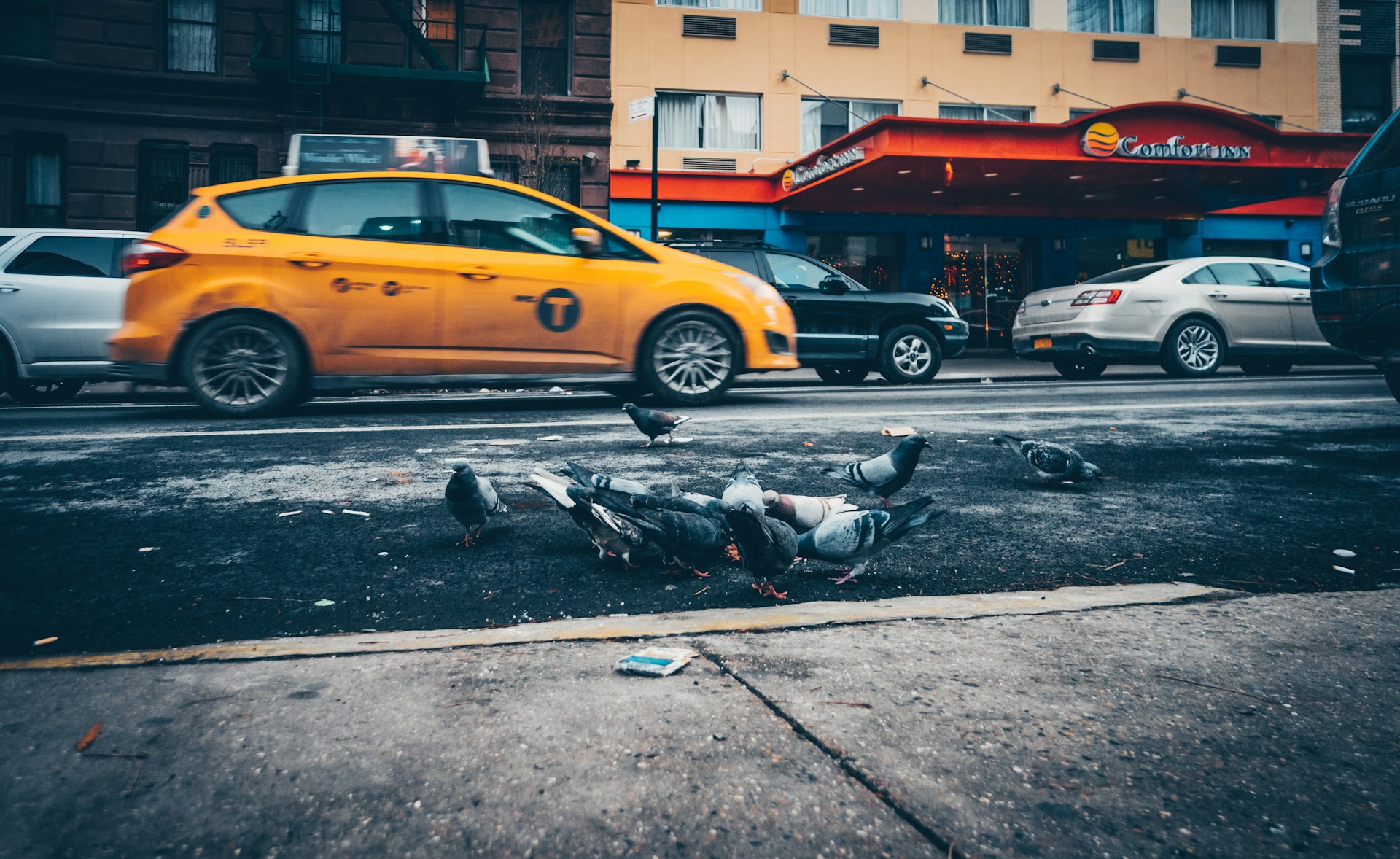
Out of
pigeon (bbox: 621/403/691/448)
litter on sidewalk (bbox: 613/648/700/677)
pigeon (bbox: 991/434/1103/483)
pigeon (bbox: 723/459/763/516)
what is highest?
pigeon (bbox: 621/403/691/448)

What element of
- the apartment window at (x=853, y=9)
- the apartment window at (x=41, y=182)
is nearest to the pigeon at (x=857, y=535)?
the apartment window at (x=41, y=182)

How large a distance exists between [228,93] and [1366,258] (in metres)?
18.7

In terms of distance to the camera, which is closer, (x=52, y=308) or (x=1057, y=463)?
(x=1057, y=463)

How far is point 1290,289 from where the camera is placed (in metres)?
12.3

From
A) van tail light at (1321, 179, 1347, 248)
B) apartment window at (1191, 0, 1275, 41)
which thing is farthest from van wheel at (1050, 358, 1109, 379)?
apartment window at (1191, 0, 1275, 41)

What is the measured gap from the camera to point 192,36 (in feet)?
58.6

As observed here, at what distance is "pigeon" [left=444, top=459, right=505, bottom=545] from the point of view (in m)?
3.05

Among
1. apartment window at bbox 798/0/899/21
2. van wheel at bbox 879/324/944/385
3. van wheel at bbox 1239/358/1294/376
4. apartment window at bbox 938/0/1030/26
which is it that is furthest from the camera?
apartment window at bbox 938/0/1030/26

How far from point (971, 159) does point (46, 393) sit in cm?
1448

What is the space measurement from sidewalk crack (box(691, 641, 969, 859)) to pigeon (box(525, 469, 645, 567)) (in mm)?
753

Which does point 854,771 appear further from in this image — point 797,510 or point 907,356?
point 907,356

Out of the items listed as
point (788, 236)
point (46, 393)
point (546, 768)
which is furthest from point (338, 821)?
point (788, 236)

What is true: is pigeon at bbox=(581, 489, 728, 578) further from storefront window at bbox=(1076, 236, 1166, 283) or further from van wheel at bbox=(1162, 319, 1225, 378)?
storefront window at bbox=(1076, 236, 1166, 283)

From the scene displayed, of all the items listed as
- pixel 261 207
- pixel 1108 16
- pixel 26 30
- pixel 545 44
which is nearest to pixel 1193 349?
pixel 261 207
